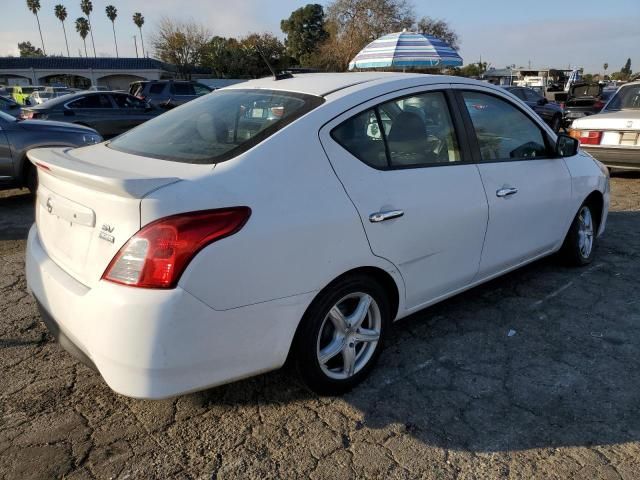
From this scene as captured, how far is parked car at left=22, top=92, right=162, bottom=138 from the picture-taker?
1138 cm

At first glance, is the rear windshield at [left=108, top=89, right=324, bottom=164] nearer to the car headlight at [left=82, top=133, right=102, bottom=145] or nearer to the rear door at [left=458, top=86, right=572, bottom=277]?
the rear door at [left=458, top=86, right=572, bottom=277]

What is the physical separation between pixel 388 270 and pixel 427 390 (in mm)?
688

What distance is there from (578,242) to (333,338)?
2769 mm

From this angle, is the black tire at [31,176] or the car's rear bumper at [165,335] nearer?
the car's rear bumper at [165,335]

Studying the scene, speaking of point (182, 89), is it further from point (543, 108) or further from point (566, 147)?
point (566, 147)

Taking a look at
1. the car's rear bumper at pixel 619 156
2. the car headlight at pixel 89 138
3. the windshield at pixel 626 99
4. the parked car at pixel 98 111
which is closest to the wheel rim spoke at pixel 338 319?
the car headlight at pixel 89 138

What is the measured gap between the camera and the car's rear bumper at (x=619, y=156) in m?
7.53

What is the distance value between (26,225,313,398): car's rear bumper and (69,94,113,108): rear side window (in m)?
11.1

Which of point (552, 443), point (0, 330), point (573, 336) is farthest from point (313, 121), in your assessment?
point (0, 330)

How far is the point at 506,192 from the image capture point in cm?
330

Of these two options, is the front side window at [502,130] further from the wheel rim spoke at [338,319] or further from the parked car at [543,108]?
the parked car at [543,108]

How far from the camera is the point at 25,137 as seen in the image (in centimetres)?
659

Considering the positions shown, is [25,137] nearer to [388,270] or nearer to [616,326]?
[388,270]

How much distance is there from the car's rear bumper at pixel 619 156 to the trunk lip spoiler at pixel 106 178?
24.8 feet
